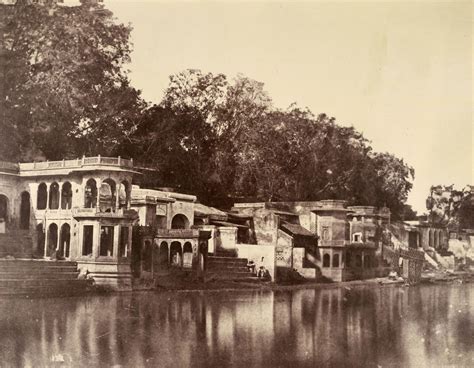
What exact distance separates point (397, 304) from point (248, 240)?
1466 centimetres

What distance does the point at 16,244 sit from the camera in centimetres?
2852

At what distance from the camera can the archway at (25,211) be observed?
30.4 m

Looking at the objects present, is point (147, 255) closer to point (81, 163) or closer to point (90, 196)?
point (81, 163)

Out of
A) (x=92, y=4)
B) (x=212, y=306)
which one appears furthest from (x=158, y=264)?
(x=92, y=4)

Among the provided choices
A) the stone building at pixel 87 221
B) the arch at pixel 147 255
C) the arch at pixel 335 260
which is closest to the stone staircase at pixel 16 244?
the stone building at pixel 87 221

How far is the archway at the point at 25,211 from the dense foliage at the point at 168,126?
2.23m

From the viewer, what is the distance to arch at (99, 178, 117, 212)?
28781mm

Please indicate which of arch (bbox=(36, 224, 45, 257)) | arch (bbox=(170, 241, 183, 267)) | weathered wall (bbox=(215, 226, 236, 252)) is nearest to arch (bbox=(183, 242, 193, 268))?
arch (bbox=(170, 241, 183, 267))

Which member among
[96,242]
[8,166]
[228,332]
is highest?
[8,166]

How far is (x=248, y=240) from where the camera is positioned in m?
38.1

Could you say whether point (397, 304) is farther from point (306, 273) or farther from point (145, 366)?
point (145, 366)

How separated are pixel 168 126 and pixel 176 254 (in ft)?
30.9

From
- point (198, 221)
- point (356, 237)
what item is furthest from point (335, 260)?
point (198, 221)

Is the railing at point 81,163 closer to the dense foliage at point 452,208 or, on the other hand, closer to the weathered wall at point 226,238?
the weathered wall at point 226,238
